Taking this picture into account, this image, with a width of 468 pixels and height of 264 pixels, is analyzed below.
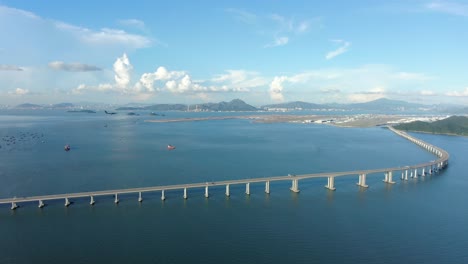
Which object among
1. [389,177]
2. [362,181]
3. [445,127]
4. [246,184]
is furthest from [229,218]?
[445,127]

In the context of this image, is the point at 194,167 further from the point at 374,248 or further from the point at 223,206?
the point at 374,248

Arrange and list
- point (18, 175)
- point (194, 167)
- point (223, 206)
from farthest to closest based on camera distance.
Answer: point (194, 167), point (18, 175), point (223, 206)

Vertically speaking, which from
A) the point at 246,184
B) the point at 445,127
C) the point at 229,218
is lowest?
the point at 229,218

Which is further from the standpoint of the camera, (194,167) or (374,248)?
Answer: (194,167)

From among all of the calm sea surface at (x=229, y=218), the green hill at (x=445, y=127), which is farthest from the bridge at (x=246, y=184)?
the green hill at (x=445, y=127)

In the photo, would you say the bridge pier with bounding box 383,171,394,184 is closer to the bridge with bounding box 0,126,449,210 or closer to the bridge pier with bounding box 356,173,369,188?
the bridge with bounding box 0,126,449,210

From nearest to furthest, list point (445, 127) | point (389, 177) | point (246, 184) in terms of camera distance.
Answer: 1. point (246, 184)
2. point (389, 177)
3. point (445, 127)

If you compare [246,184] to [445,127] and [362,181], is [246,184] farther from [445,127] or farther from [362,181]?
[445,127]

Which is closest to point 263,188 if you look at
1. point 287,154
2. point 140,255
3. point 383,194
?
point 383,194
